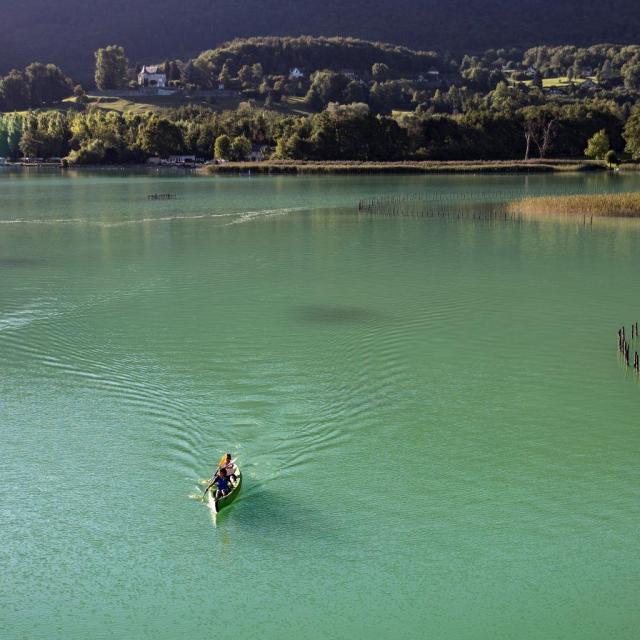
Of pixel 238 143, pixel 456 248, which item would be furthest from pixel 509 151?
pixel 456 248

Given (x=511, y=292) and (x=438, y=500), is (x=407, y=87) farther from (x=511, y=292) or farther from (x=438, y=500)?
(x=438, y=500)

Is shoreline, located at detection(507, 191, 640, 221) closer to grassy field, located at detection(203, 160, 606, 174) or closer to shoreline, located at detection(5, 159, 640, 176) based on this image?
shoreline, located at detection(5, 159, 640, 176)

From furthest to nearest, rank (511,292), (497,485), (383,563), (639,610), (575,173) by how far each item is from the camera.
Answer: (575,173)
(511,292)
(497,485)
(383,563)
(639,610)

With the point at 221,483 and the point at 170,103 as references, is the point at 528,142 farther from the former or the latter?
the point at 221,483

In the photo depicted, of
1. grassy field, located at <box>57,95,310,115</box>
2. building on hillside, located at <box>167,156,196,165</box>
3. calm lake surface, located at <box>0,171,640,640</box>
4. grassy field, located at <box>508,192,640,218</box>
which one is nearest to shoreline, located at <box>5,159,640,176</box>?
building on hillside, located at <box>167,156,196,165</box>

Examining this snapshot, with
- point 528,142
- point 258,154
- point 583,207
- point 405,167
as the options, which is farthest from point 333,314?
point 258,154

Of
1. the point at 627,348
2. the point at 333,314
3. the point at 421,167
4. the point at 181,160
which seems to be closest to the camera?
the point at 627,348

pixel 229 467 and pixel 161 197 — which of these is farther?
pixel 161 197
